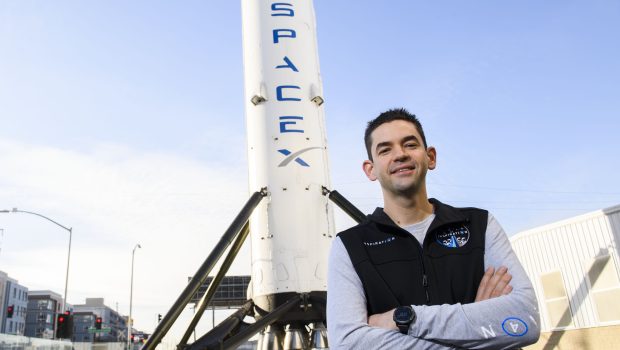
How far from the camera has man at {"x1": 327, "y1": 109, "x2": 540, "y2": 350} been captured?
7.76 ft

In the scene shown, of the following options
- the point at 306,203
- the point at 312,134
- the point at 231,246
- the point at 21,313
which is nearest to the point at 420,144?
the point at 306,203

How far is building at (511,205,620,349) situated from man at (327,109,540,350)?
11.3 meters

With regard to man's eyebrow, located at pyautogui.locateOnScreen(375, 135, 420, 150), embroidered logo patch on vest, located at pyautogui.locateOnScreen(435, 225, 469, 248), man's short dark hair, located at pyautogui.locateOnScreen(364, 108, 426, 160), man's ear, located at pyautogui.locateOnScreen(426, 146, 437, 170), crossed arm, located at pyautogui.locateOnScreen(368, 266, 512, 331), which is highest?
man's short dark hair, located at pyautogui.locateOnScreen(364, 108, 426, 160)

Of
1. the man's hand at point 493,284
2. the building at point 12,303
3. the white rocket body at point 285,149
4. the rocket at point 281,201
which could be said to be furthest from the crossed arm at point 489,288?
the building at point 12,303

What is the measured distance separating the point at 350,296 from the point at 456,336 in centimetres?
55

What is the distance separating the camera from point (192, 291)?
28.0 ft

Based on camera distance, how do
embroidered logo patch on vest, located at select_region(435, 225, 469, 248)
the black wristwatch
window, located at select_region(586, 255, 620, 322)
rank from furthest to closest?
window, located at select_region(586, 255, 620, 322) → embroidered logo patch on vest, located at select_region(435, 225, 469, 248) → the black wristwatch

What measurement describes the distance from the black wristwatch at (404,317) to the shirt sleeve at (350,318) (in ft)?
0.16

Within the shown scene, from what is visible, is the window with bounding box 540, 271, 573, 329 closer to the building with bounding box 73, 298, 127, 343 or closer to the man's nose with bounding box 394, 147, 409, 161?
the man's nose with bounding box 394, 147, 409, 161

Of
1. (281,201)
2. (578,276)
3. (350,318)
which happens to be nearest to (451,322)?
(350,318)

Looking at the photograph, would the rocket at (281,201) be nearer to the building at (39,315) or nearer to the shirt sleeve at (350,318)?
the shirt sleeve at (350,318)

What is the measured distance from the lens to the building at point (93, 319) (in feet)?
353

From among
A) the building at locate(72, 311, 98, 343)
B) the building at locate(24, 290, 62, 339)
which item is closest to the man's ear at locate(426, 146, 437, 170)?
the building at locate(24, 290, 62, 339)

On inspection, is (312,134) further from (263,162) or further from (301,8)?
(301,8)
